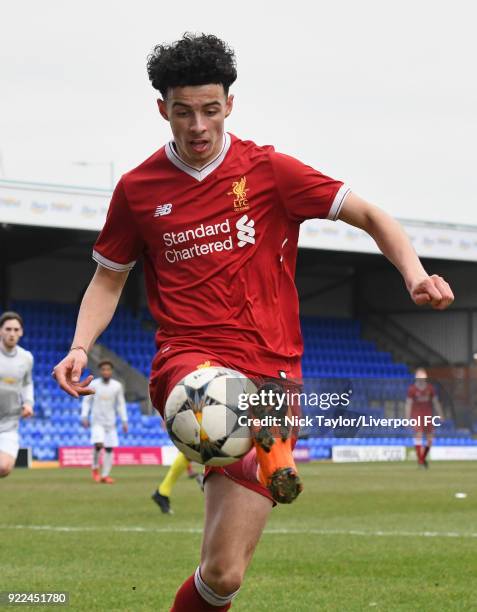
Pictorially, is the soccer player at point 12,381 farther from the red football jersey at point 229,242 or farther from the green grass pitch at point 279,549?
the red football jersey at point 229,242

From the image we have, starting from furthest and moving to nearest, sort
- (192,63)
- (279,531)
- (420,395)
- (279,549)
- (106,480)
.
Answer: (106,480) < (279,531) < (279,549) < (420,395) < (192,63)

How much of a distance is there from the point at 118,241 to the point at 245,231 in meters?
0.58

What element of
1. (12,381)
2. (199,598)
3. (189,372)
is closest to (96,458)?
(12,381)

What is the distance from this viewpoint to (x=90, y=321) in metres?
4.72

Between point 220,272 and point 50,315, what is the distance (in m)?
32.0

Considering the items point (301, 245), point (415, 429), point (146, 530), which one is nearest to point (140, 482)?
point (146, 530)

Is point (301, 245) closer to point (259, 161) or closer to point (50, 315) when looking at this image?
point (50, 315)

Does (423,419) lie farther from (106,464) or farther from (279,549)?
(106,464)

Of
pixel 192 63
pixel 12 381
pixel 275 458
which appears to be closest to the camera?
pixel 275 458

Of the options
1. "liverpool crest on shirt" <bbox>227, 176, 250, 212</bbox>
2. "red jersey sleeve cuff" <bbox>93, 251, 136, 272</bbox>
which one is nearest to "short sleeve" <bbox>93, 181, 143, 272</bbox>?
"red jersey sleeve cuff" <bbox>93, 251, 136, 272</bbox>

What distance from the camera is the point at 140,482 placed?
20.8m

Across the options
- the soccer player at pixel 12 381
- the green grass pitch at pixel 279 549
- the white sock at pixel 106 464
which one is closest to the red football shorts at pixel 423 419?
the green grass pitch at pixel 279 549

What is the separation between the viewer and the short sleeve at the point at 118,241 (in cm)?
471

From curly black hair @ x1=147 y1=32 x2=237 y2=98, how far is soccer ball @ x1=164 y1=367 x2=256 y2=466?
3.42 feet
